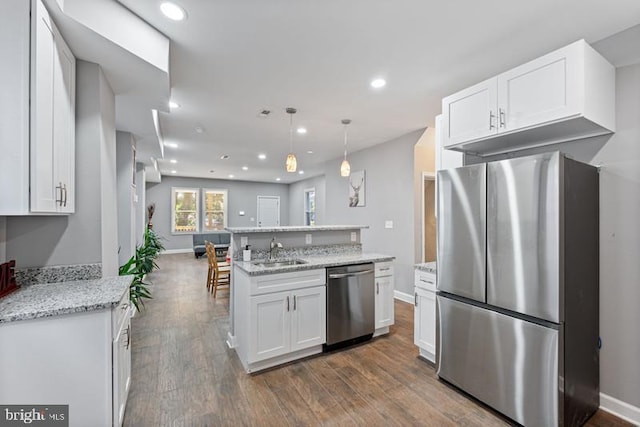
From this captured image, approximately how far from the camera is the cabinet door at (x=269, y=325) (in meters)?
2.55

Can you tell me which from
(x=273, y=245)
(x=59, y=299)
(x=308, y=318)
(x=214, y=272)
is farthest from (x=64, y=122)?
(x=214, y=272)

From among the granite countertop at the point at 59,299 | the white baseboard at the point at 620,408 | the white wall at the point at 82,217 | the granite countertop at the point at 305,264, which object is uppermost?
the white wall at the point at 82,217

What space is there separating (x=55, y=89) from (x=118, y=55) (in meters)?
0.47

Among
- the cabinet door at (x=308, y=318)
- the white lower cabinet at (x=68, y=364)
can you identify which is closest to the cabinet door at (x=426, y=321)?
the cabinet door at (x=308, y=318)

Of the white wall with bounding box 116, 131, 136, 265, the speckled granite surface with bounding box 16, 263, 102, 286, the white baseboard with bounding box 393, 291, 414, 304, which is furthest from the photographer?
the white baseboard with bounding box 393, 291, 414, 304

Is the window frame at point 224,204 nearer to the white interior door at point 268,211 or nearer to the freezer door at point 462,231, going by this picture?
the white interior door at point 268,211

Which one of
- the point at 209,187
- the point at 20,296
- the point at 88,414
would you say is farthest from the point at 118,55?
the point at 209,187

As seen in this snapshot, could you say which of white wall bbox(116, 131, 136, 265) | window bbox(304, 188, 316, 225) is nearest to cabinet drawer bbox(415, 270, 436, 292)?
white wall bbox(116, 131, 136, 265)

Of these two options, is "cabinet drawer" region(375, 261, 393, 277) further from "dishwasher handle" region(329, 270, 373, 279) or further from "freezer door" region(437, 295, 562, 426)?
"freezer door" region(437, 295, 562, 426)

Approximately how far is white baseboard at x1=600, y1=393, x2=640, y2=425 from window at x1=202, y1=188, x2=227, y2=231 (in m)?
10.2

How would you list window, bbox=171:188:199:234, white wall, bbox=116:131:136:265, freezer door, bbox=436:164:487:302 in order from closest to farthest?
1. freezer door, bbox=436:164:487:302
2. white wall, bbox=116:131:136:265
3. window, bbox=171:188:199:234

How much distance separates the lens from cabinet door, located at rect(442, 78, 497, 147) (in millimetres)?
2189

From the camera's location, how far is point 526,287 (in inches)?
73.4

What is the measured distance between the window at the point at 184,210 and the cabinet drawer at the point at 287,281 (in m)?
8.81
